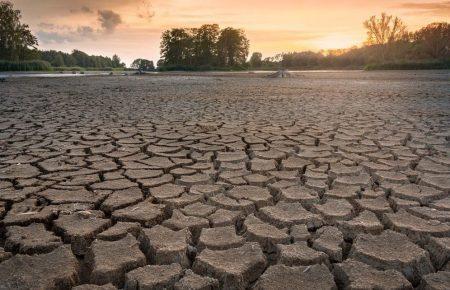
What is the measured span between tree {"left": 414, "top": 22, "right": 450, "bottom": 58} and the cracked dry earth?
41627mm

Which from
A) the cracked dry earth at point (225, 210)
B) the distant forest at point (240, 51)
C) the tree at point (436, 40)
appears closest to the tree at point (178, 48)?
the distant forest at point (240, 51)

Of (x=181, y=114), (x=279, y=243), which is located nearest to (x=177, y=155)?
(x=279, y=243)

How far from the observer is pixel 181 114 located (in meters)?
5.84

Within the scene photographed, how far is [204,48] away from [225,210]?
2097 inches

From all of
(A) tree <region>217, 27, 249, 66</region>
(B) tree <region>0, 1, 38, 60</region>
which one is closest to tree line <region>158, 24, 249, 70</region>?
(A) tree <region>217, 27, 249, 66</region>

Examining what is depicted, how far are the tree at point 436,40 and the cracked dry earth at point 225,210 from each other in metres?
41.6


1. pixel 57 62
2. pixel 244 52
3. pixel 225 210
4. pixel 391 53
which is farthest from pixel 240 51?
pixel 225 210

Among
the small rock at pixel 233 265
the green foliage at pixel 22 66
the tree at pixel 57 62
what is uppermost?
the tree at pixel 57 62

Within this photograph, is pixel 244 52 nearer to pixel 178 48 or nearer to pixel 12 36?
pixel 178 48

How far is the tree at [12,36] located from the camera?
3697cm

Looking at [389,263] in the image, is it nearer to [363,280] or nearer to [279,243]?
[363,280]

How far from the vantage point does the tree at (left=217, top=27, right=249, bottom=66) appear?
5347 centimetres

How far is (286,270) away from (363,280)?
0.89ft

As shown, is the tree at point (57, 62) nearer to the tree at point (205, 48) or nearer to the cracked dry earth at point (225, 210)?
the tree at point (205, 48)
